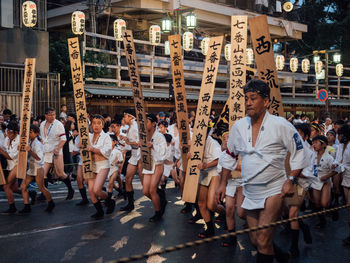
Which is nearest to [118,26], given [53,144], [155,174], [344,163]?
[53,144]

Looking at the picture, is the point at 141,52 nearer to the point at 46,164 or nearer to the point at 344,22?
the point at 46,164

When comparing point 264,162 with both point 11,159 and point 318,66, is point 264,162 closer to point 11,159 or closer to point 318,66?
point 11,159

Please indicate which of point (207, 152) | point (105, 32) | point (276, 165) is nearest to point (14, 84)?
point (105, 32)

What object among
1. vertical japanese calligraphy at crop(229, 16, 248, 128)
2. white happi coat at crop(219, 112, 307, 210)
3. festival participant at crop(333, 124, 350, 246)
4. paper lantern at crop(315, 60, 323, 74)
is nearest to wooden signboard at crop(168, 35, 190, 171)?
vertical japanese calligraphy at crop(229, 16, 248, 128)

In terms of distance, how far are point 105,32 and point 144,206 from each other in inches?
714

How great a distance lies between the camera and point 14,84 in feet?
58.4

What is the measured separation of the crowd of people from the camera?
4.08m

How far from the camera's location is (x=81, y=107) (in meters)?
8.23

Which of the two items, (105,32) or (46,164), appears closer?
(46,164)

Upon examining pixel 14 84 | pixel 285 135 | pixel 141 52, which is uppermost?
pixel 141 52

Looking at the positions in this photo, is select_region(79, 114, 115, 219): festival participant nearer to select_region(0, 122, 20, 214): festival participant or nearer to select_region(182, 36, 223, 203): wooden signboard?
select_region(0, 122, 20, 214): festival participant

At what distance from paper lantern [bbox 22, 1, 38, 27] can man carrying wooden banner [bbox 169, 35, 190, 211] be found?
12.0 meters

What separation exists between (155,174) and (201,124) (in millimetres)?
1505

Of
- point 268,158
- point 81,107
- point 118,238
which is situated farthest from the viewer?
point 81,107
